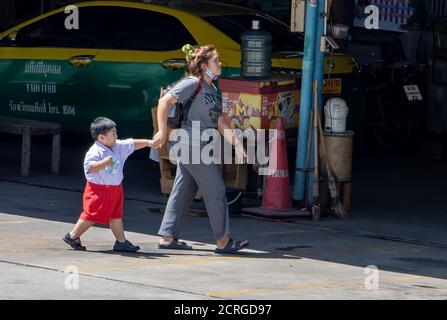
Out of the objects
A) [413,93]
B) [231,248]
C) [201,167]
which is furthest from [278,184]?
[413,93]

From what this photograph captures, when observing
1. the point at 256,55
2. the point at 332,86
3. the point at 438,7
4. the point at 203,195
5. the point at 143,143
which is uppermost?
the point at 438,7

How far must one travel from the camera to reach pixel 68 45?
613 inches

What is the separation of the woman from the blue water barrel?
2177 mm

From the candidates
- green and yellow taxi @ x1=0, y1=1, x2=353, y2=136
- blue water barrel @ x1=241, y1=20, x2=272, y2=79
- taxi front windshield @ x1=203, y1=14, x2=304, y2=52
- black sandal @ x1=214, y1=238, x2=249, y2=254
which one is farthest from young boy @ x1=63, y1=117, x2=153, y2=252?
taxi front windshield @ x1=203, y1=14, x2=304, y2=52

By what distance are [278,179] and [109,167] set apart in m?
2.60

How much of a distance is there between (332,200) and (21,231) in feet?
9.91

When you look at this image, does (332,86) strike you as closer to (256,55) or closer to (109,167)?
(256,55)

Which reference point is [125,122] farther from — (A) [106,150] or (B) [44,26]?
(A) [106,150]

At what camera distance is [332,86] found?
13719 mm

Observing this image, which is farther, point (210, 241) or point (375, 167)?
point (375, 167)

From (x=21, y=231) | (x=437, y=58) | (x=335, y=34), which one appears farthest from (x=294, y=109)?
(x=437, y=58)

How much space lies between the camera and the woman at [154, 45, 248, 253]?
418 inches

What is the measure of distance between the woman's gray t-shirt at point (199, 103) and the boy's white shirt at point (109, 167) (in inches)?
19.6

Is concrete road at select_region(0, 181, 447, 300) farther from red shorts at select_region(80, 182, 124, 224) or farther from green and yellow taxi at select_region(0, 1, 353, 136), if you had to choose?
green and yellow taxi at select_region(0, 1, 353, 136)
